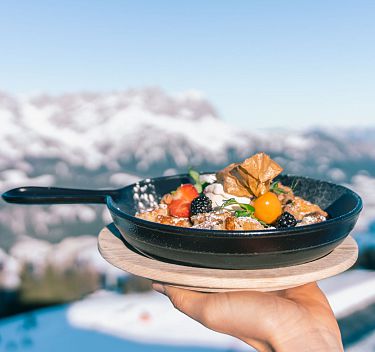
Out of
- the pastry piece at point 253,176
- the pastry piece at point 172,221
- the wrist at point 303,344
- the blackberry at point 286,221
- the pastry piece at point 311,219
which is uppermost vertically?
the pastry piece at point 253,176

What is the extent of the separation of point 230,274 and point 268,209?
60 centimetres

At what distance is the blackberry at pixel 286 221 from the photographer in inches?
76.7

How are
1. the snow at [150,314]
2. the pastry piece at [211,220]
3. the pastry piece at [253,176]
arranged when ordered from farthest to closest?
the snow at [150,314], the pastry piece at [253,176], the pastry piece at [211,220]

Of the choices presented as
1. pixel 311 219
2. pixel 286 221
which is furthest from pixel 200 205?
pixel 311 219

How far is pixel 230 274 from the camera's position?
1600 millimetres

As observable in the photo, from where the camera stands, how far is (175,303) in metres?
2.08

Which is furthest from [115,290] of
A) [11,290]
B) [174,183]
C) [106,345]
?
[174,183]

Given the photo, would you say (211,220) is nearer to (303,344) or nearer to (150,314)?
(303,344)

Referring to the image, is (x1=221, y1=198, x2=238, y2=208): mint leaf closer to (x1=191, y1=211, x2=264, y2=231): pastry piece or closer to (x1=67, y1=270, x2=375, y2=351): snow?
(x1=191, y1=211, x2=264, y2=231): pastry piece

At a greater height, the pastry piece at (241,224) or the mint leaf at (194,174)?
the pastry piece at (241,224)

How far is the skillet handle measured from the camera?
2.12 m

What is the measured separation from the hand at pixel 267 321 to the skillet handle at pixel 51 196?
0.76 meters

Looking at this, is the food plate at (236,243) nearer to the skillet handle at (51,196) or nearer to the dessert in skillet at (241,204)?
the dessert in skillet at (241,204)

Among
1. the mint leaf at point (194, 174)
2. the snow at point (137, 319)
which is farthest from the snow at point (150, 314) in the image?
the mint leaf at point (194, 174)
